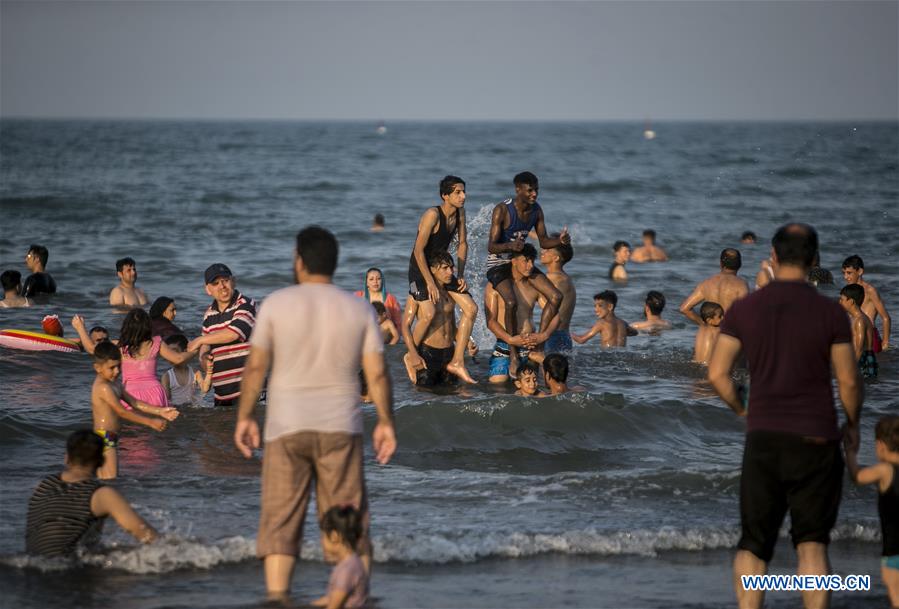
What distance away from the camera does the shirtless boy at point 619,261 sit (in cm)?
2011

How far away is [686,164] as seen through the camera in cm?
6512

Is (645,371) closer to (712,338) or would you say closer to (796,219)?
(712,338)

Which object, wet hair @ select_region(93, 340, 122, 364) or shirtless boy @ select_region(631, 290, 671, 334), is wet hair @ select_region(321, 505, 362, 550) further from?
shirtless boy @ select_region(631, 290, 671, 334)

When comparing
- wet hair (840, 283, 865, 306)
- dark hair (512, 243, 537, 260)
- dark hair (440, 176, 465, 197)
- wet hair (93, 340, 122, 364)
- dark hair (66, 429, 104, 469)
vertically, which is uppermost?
dark hair (440, 176, 465, 197)

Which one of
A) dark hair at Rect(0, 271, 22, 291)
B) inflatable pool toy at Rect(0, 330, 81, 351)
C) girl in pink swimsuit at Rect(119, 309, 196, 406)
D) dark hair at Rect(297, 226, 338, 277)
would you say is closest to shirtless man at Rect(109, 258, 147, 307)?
dark hair at Rect(0, 271, 22, 291)

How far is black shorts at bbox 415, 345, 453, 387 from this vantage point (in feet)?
38.3

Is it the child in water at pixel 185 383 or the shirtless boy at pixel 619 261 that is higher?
the shirtless boy at pixel 619 261

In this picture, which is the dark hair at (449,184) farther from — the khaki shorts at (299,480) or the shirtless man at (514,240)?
the khaki shorts at (299,480)

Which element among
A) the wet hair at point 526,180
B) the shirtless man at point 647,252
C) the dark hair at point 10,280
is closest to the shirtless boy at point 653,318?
the wet hair at point 526,180

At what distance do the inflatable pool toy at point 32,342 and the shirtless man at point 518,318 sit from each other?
4930 mm

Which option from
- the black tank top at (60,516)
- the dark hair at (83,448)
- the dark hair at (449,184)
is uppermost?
the dark hair at (449,184)

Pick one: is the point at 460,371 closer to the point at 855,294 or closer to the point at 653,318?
the point at 855,294

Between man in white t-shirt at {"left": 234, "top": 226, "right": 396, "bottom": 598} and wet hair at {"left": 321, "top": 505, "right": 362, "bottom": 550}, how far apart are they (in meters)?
0.10

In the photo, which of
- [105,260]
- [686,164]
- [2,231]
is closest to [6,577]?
[105,260]
